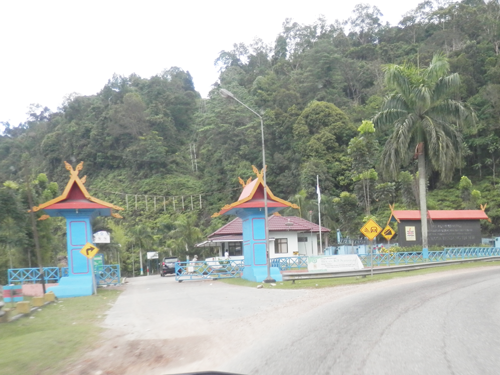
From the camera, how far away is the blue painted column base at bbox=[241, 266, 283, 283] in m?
26.8

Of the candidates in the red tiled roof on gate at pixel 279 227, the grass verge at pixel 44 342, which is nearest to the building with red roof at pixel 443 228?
the red tiled roof on gate at pixel 279 227

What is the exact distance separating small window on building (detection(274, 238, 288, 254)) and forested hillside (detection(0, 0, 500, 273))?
257 inches

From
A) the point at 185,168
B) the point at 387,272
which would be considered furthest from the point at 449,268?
the point at 185,168

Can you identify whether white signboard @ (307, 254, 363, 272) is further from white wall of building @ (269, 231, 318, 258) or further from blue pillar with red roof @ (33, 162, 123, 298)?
white wall of building @ (269, 231, 318, 258)

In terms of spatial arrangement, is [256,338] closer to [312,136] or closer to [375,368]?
[375,368]

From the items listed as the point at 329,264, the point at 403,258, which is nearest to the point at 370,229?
the point at 329,264

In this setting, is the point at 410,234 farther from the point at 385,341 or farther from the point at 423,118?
the point at 385,341

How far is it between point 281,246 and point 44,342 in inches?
1439

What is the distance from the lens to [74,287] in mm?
26203

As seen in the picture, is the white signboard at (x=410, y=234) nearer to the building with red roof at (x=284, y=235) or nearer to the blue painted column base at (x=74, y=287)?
the building with red roof at (x=284, y=235)

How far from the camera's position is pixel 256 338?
33.1 ft

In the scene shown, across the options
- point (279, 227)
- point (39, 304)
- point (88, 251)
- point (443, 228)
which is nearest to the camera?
point (39, 304)

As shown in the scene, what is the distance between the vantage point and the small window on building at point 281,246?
45.4 m

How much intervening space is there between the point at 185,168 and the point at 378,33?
1588 inches
